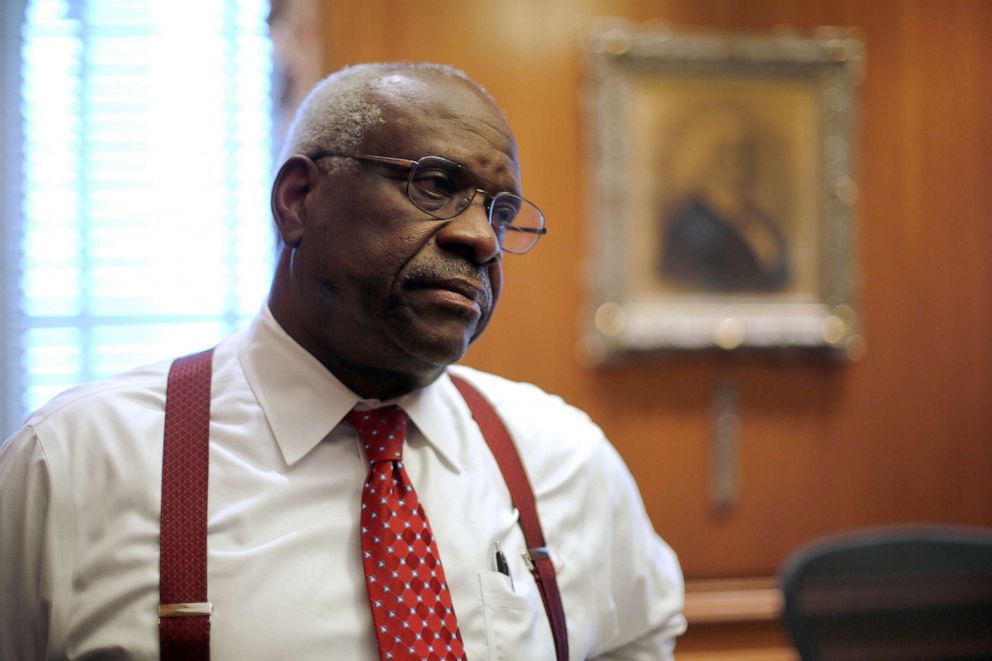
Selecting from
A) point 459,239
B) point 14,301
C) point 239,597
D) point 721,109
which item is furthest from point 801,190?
point 14,301

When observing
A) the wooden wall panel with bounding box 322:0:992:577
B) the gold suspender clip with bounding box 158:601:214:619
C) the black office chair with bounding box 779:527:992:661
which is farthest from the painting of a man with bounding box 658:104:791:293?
the gold suspender clip with bounding box 158:601:214:619

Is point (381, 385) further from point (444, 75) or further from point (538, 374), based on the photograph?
point (538, 374)

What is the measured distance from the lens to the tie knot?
4.14ft

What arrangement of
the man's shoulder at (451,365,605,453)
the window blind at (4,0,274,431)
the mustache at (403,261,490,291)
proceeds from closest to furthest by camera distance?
the mustache at (403,261,490,291) → the man's shoulder at (451,365,605,453) → the window blind at (4,0,274,431)

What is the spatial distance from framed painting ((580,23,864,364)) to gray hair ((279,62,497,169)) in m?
1.40

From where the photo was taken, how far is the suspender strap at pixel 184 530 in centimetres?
106

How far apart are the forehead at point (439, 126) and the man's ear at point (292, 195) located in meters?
0.12

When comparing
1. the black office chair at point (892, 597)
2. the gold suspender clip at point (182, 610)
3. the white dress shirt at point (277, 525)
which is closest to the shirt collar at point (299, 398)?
the white dress shirt at point (277, 525)

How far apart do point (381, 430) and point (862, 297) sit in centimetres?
214

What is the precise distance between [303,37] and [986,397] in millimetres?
2615

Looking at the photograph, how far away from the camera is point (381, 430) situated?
4.22 ft

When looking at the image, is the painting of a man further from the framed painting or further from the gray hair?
the gray hair

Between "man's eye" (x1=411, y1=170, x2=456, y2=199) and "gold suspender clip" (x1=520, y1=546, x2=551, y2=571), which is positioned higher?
"man's eye" (x1=411, y1=170, x2=456, y2=199)

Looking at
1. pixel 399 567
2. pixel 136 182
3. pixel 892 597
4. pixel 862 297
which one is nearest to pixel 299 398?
pixel 399 567
